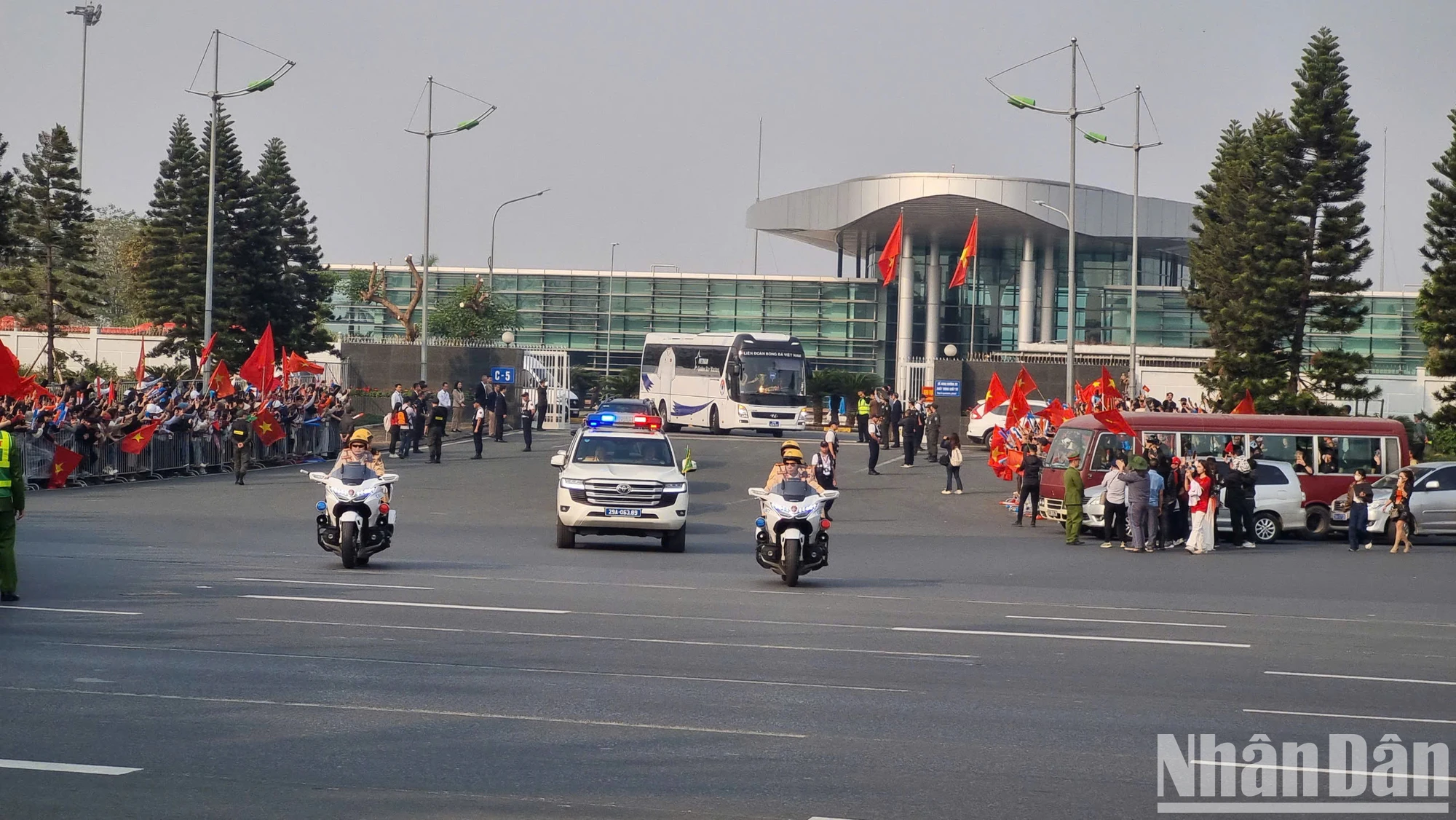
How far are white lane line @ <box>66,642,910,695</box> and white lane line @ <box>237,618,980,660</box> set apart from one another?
145 cm

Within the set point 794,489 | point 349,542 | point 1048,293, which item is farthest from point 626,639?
point 1048,293

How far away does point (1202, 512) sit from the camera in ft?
85.4

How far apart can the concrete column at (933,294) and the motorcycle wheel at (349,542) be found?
66.7 m

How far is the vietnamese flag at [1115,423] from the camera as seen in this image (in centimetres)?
2920

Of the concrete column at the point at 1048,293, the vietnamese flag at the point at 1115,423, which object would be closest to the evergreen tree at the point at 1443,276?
the vietnamese flag at the point at 1115,423

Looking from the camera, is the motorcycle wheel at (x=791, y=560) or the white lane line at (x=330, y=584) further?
the motorcycle wheel at (x=791, y=560)

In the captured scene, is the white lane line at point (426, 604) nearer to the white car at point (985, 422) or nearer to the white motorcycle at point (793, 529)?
the white motorcycle at point (793, 529)

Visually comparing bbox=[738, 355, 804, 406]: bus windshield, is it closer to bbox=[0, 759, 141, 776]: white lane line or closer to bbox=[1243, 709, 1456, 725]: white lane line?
bbox=[1243, 709, 1456, 725]: white lane line

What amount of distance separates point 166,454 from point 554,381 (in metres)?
24.8

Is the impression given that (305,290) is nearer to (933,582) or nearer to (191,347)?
(191,347)

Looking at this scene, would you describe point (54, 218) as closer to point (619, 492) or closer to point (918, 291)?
point (619, 492)

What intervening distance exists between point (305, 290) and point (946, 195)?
30620 millimetres

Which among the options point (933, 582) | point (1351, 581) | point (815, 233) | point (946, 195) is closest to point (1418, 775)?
point (933, 582)

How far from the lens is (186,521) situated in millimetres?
23328
